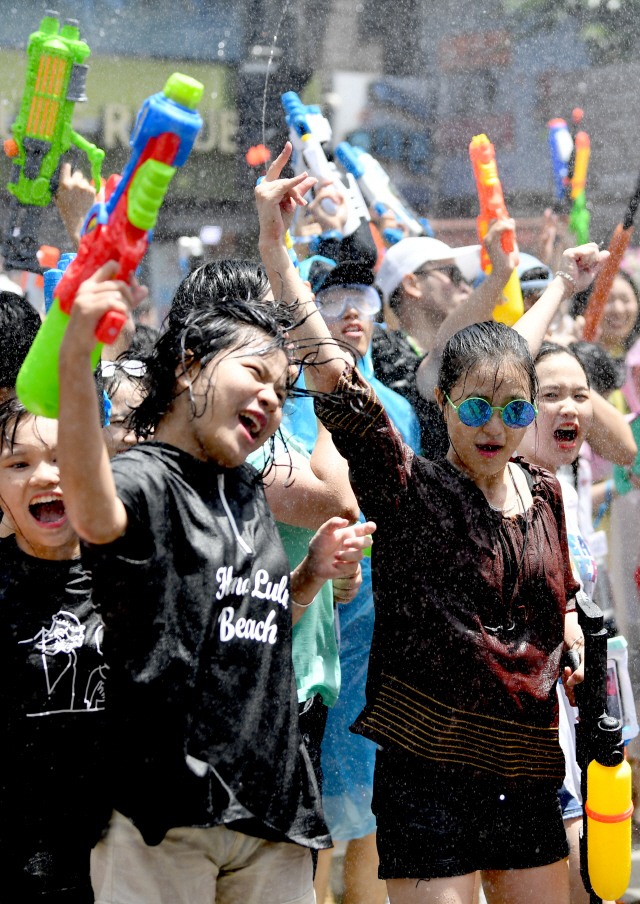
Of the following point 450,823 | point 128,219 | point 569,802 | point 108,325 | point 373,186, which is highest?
point 128,219

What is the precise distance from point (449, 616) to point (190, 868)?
76 centimetres

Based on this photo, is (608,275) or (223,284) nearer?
(223,284)

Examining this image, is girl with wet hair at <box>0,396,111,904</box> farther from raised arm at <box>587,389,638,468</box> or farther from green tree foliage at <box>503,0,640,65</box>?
green tree foliage at <box>503,0,640,65</box>

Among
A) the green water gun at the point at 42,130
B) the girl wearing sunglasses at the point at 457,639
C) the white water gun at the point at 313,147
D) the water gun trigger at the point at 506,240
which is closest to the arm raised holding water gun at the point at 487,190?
the water gun trigger at the point at 506,240

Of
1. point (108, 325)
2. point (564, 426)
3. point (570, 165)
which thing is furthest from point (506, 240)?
point (108, 325)

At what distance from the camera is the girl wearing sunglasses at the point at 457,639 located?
2105 millimetres

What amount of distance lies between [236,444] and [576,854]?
163cm

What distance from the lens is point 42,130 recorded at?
3.01m

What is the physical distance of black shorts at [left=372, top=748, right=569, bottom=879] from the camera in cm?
209

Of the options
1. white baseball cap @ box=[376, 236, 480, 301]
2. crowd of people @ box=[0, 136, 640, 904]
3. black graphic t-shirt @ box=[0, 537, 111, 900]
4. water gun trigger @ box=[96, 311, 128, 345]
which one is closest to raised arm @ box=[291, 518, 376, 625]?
crowd of people @ box=[0, 136, 640, 904]

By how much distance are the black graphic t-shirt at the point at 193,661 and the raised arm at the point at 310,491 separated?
17.2 inches

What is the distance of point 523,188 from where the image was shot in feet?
30.5

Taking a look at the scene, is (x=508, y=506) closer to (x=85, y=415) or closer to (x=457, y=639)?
(x=457, y=639)

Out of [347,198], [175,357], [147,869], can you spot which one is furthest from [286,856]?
[347,198]
